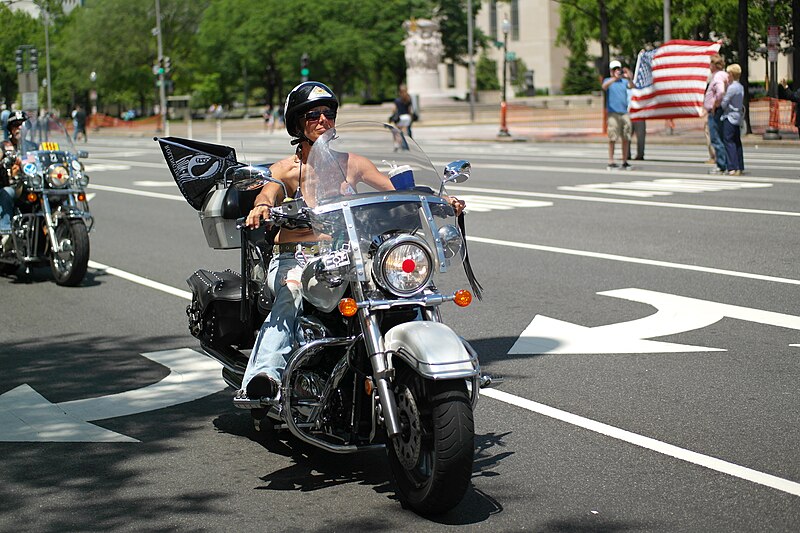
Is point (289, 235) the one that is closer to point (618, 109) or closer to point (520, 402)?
point (520, 402)

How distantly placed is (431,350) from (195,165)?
2438mm

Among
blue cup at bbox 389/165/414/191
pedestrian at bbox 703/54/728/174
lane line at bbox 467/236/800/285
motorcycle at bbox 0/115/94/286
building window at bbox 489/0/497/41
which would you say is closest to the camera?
blue cup at bbox 389/165/414/191

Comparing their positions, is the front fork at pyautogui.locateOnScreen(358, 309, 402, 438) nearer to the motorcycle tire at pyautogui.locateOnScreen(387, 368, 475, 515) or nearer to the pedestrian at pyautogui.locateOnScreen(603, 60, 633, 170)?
the motorcycle tire at pyautogui.locateOnScreen(387, 368, 475, 515)

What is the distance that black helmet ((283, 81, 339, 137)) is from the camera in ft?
19.7

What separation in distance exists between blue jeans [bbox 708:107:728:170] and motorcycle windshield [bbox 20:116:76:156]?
40.1 ft

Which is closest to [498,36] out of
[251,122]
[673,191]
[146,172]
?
[251,122]

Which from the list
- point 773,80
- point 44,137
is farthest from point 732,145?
point 773,80

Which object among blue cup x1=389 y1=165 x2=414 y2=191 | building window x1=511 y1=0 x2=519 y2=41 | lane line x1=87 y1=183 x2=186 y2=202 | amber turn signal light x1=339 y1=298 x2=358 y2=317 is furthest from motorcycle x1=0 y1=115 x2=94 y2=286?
building window x1=511 y1=0 x2=519 y2=41

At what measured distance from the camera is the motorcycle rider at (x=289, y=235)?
5.58 metres

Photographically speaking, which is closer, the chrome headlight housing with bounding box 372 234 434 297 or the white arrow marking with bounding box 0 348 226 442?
the chrome headlight housing with bounding box 372 234 434 297

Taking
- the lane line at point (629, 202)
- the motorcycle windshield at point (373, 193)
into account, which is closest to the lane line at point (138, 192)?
the lane line at point (629, 202)

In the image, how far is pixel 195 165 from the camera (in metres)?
6.66

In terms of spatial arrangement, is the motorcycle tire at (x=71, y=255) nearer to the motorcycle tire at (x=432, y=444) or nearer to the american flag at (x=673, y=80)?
the motorcycle tire at (x=432, y=444)

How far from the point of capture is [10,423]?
6.72m
